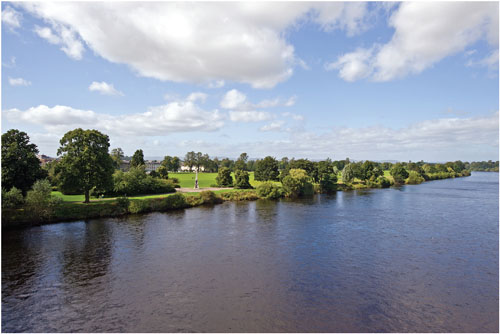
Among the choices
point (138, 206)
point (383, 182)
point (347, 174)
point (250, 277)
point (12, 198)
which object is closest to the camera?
point (250, 277)

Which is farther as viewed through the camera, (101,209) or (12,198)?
(101,209)

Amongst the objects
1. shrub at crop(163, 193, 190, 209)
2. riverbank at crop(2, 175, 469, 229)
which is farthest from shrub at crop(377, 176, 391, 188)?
shrub at crop(163, 193, 190, 209)

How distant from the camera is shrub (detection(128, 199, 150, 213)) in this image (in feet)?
156

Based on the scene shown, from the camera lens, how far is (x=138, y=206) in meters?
47.9

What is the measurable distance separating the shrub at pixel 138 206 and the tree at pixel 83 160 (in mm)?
5758

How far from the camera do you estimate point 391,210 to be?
54156mm

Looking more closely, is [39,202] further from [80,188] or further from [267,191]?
[267,191]

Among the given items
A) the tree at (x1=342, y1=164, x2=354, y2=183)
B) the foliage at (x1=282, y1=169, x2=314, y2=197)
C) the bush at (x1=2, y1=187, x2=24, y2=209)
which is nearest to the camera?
the bush at (x1=2, y1=187, x2=24, y2=209)

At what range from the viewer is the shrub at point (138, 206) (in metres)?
47.4

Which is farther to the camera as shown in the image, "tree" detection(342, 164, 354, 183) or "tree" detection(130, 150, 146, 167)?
"tree" detection(342, 164, 354, 183)

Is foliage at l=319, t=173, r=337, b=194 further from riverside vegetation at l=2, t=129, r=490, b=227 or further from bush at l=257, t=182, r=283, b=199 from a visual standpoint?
bush at l=257, t=182, r=283, b=199

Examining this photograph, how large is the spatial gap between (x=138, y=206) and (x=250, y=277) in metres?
31.0

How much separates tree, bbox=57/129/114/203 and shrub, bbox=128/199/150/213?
5758 mm

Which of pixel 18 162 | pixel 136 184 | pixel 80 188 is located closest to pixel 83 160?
pixel 80 188
